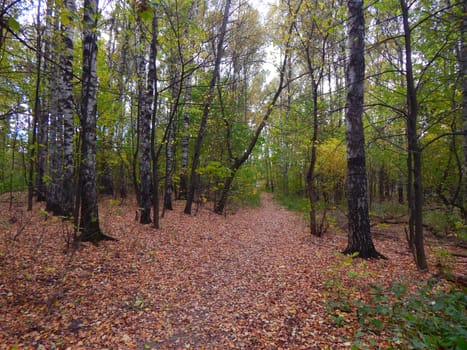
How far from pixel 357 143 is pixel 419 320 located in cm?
366

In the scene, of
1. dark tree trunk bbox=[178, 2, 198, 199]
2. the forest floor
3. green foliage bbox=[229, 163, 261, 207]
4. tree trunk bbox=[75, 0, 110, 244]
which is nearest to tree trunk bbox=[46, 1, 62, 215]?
the forest floor

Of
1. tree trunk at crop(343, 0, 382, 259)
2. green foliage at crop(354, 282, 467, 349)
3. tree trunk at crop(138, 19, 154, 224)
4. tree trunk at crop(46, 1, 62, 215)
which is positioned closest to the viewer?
green foliage at crop(354, 282, 467, 349)

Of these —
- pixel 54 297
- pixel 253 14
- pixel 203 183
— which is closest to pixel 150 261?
pixel 54 297

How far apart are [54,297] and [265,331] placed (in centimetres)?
307

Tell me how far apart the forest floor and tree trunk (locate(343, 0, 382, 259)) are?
579mm

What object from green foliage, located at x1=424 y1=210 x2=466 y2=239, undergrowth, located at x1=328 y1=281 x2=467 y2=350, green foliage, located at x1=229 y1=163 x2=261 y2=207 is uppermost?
green foliage, located at x1=229 y1=163 x2=261 y2=207

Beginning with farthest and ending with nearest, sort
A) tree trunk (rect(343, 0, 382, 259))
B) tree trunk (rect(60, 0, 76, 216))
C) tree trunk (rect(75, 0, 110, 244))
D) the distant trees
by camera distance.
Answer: tree trunk (rect(60, 0, 76, 216))
tree trunk (rect(75, 0, 110, 244))
tree trunk (rect(343, 0, 382, 259))
the distant trees

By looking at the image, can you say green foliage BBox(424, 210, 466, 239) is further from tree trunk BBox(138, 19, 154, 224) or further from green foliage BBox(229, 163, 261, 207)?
tree trunk BBox(138, 19, 154, 224)

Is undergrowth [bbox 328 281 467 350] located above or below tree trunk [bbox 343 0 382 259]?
below

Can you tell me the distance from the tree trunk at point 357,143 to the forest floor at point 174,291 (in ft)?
1.90

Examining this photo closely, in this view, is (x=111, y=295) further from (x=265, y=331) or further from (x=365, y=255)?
(x=365, y=255)

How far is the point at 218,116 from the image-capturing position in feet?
41.1

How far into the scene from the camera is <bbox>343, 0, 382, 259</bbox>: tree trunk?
5.29 metres

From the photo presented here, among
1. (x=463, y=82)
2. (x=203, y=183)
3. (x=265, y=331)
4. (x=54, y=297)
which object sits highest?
(x=463, y=82)
